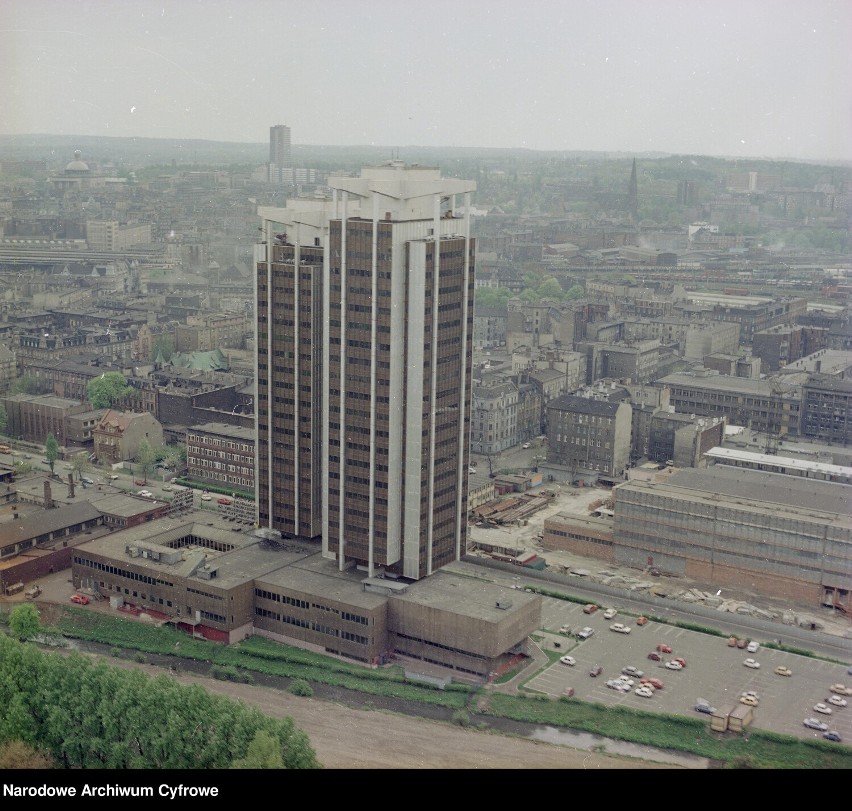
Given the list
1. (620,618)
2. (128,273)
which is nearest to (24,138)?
(128,273)

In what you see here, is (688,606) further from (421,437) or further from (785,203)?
(785,203)

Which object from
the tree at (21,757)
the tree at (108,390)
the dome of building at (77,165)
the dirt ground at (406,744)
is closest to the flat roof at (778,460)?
the dirt ground at (406,744)

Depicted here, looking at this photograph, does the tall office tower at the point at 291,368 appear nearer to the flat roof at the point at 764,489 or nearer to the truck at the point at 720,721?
the flat roof at the point at 764,489

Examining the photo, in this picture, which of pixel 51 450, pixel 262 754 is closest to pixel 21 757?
pixel 262 754

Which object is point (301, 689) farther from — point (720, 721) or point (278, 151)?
point (278, 151)

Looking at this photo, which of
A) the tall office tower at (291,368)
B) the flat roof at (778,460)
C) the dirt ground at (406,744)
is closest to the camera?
the dirt ground at (406,744)

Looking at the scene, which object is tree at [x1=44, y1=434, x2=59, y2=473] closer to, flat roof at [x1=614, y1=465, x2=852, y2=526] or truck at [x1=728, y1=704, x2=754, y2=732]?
flat roof at [x1=614, y1=465, x2=852, y2=526]

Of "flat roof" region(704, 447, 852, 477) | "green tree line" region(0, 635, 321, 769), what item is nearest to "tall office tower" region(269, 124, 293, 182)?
"flat roof" region(704, 447, 852, 477)

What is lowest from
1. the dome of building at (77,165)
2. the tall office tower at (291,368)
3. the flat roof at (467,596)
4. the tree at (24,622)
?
the tree at (24,622)
